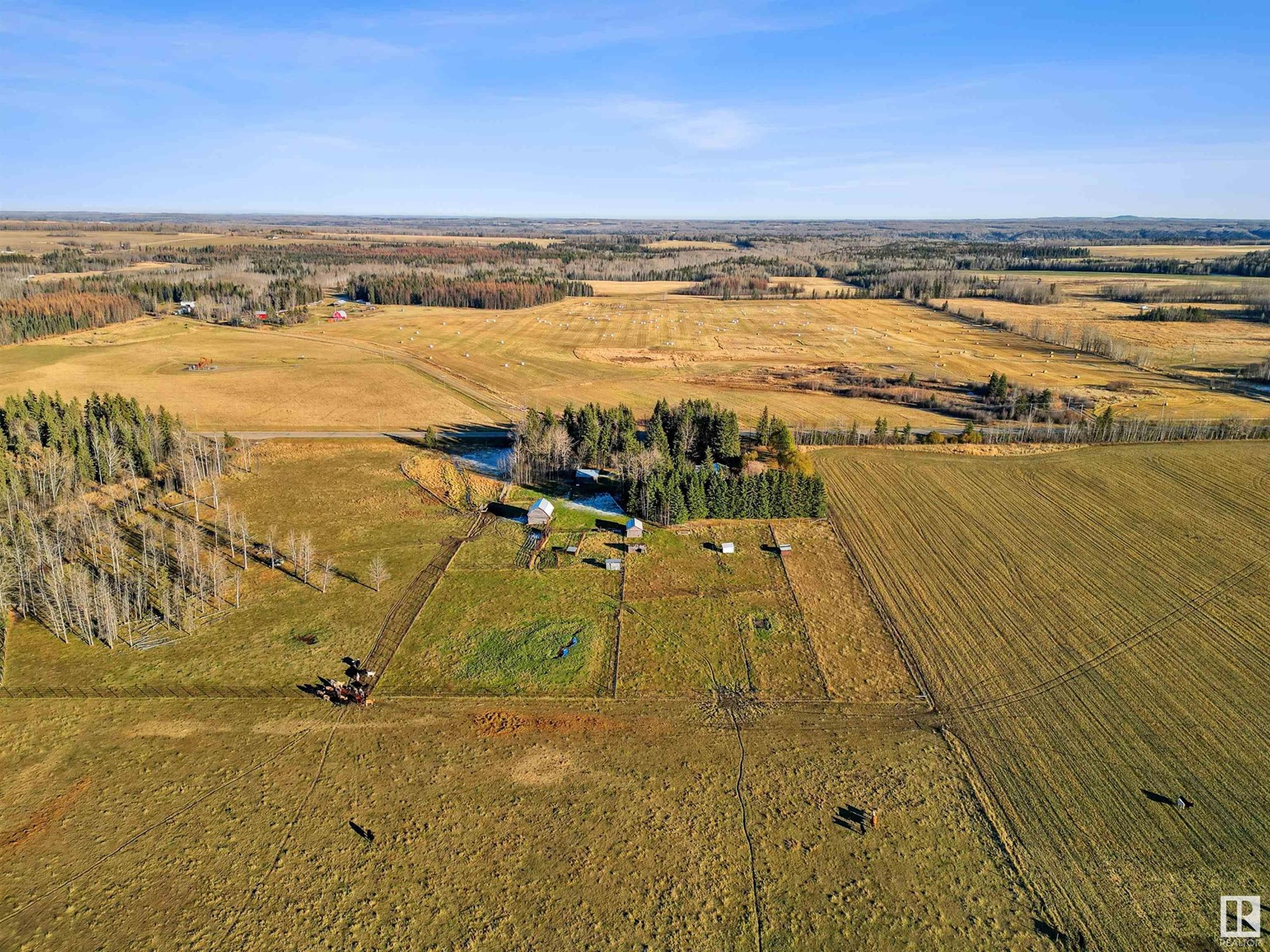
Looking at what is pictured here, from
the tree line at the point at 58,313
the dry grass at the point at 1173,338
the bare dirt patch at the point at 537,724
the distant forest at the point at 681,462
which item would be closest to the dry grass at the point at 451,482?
the distant forest at the point at 681,462

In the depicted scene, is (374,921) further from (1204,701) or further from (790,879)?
(1204,701)

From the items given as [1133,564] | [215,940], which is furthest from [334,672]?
[1133,564]

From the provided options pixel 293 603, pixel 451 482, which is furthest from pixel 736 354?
pixel 293 603

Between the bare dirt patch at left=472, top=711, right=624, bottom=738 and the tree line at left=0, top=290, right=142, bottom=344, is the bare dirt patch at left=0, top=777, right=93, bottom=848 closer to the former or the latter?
the bare dirt patch at left=472, top=711, right=624, bottom=738

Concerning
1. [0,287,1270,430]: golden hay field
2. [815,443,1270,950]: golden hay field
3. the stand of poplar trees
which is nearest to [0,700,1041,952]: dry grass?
[815,443,1270,950]: golden hay field

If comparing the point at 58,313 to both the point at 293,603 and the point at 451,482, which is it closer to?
the point at 451,482

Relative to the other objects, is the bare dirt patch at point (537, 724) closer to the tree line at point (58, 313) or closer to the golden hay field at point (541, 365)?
the golden hay field at point (541, 365)
